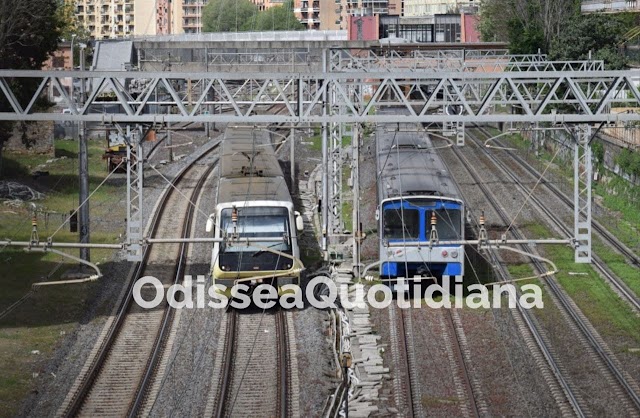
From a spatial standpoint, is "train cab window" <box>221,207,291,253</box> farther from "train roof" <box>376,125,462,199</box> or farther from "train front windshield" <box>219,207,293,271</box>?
"train roof" <box>376,125,462,199</box>

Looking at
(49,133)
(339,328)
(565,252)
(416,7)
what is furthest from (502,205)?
(416,7)

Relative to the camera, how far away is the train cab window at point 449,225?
20.6 meters

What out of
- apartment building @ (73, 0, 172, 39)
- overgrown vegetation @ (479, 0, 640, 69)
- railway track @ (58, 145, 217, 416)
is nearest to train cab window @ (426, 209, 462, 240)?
railway track @ (58, 145, 217, 416)

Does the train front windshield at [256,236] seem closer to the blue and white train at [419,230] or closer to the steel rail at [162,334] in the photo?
the steel rail at [162,334]

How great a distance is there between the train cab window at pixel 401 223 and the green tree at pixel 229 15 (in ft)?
215

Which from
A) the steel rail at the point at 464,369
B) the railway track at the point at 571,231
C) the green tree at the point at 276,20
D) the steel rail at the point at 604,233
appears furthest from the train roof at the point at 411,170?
the green tree at the point at 276,20

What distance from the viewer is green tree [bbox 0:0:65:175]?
32.0 meters

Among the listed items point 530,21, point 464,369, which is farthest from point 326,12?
point 464,369

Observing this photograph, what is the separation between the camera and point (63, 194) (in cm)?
3216

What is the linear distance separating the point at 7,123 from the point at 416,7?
72.8 meters

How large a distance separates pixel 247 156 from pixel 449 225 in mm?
6139

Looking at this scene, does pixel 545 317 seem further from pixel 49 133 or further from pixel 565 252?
pixel 49 133

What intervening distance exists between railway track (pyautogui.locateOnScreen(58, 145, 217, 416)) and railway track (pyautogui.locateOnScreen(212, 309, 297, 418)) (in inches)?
42.8

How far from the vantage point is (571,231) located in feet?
87.2
